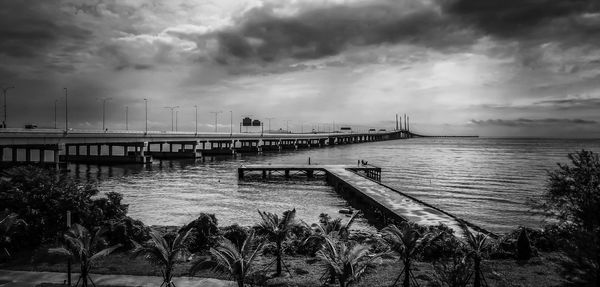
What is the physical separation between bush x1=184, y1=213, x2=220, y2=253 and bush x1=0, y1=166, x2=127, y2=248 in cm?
591

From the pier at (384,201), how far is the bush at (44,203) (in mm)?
23000

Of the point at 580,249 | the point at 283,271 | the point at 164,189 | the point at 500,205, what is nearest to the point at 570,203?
the point at 580,249

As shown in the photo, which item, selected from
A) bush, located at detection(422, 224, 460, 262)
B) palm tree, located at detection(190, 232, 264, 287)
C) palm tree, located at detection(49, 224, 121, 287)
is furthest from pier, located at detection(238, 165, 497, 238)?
palm tree, located at detection(49, 224, 121, 287)

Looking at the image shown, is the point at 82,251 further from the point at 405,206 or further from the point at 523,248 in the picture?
the point at 405,206

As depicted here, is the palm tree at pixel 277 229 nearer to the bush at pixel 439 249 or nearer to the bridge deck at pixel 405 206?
the bush at pixel 439 249

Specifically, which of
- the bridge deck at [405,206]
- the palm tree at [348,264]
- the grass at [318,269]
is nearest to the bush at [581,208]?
the grass at [318,269]

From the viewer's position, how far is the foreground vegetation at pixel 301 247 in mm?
16312

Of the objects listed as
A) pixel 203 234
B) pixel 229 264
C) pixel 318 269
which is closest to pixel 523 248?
pixel 318 269

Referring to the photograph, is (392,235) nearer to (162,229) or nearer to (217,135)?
(162,229)

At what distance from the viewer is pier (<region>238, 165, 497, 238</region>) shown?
3488 cm

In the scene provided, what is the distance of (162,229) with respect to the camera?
32.5m

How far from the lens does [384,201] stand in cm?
4584

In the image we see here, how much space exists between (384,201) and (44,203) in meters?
32.4

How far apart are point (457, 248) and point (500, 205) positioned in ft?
111
